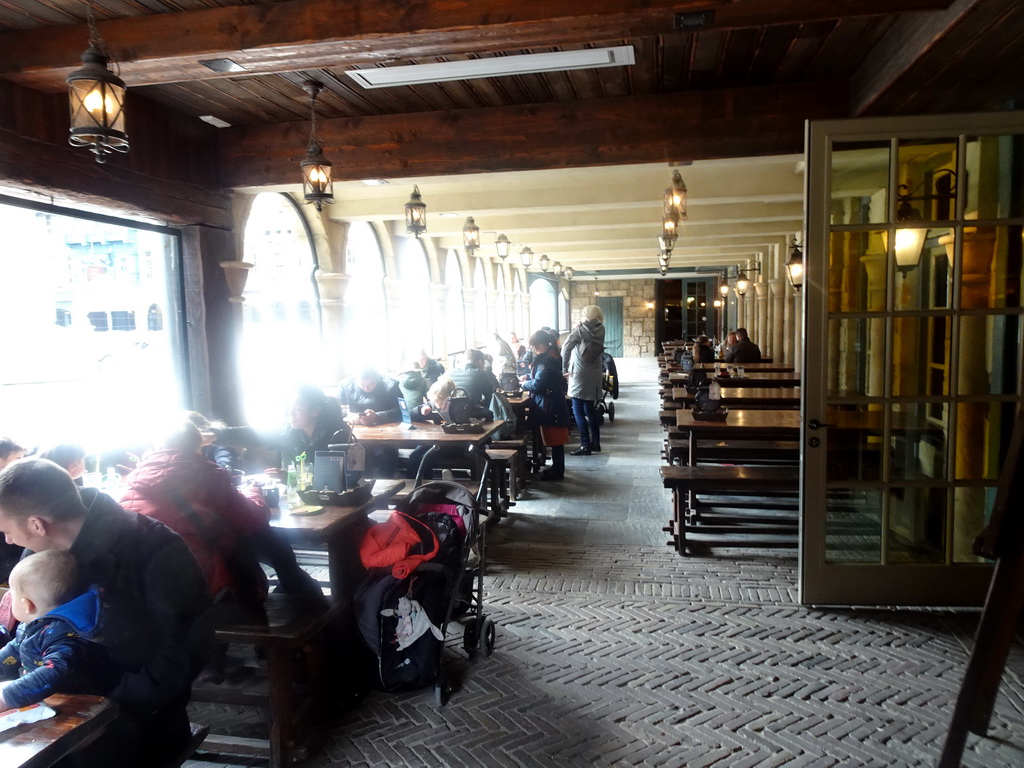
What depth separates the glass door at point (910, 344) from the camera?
3.35m

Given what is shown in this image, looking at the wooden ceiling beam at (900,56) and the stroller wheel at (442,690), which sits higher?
the wooden ceiling beam at (900,56)

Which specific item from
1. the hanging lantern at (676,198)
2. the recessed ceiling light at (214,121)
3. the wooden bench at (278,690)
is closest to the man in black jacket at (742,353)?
the hanging lantern at (676,198)

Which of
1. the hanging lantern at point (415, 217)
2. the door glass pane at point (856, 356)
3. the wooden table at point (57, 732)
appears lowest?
the wooden table at point (57, 732)

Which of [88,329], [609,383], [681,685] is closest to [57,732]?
[681,685]

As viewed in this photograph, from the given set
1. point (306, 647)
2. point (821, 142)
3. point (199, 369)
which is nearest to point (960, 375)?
point (821, 142)

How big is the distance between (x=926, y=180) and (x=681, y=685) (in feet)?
8.43

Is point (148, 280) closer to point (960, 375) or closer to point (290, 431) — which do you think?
point (290, 431)

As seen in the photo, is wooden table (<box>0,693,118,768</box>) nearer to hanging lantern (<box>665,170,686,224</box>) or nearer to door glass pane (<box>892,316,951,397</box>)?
door glass pane (<box>892,316,951,397</box>)

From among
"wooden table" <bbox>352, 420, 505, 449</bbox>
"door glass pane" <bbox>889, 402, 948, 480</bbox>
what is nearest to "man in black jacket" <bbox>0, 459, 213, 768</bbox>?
"wooden table" <bbox>352, 420, 505, 449</bbox>

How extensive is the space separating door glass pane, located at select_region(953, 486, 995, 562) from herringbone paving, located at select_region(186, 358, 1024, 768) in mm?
387

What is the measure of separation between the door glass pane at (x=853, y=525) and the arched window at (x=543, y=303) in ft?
65.8

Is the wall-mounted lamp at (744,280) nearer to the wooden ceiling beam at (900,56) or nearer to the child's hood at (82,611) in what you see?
the wooden ceiling beam at (900,56)

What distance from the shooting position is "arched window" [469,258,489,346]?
1460 cm

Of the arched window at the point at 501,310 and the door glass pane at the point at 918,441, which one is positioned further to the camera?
the arched window at the point at 501,310
